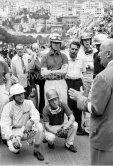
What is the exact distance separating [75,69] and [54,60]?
42 centimetres

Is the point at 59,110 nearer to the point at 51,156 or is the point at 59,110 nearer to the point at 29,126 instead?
the point at 29,126

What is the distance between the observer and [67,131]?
5.23 m

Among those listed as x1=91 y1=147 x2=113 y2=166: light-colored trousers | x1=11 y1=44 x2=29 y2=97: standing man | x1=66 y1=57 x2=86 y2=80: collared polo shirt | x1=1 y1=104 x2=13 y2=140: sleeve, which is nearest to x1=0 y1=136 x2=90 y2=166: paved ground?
x1=1 y1=104 x2=13 y2=140: sleeve

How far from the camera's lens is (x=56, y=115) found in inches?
213

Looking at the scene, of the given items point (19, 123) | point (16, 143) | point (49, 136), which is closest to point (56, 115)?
point (49, 136)

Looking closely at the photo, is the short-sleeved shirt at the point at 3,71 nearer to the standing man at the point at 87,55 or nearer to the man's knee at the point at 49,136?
the man's knee at the point at 49,136

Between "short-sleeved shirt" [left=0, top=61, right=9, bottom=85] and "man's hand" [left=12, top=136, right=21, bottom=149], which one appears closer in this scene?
"man's hand" [left=12, top=136, right=21, bottom=149]

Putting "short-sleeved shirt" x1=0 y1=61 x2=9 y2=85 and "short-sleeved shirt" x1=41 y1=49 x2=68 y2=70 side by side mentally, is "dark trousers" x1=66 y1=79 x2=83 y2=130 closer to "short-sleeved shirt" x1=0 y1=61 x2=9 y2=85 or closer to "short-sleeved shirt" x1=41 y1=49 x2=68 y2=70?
"short-sleeved shirt" x1=41 y1=49 x2=68 y2=70

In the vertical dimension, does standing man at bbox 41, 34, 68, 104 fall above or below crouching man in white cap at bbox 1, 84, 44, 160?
above

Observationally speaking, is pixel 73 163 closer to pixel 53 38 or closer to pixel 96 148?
pixel 96 148

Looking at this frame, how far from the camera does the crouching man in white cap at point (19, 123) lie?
4.93 meters

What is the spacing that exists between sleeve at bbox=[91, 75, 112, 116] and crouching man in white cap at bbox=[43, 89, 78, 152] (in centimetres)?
221

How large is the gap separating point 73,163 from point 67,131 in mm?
635

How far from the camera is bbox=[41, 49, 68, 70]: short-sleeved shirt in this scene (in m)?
6.01
